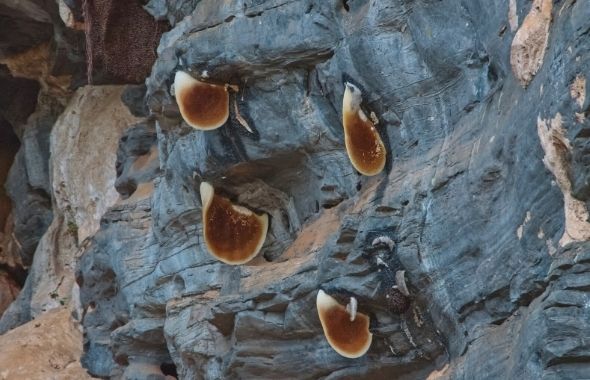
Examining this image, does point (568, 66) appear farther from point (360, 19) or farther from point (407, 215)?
point (360, 19)

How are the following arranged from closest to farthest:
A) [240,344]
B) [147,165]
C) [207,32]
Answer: [240,344] < [207,32] < [147,165]

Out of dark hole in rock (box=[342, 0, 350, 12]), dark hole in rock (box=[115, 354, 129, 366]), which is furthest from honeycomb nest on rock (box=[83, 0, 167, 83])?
dark hole in rock (box=[342, 0, 350, 12])

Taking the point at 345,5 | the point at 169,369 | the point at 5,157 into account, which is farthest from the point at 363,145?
the point at 5,157

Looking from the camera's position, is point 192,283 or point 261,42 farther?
point 192,283

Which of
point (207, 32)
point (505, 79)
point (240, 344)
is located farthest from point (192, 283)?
point (505, 79)

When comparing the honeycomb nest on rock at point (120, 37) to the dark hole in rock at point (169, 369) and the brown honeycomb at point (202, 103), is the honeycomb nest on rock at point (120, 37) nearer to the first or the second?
the brown honeycomb at point (202, 103)

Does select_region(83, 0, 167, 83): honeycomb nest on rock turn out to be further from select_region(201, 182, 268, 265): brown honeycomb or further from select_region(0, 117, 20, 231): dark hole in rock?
select_region(0, 117, 20, 231): dark hole in rock
